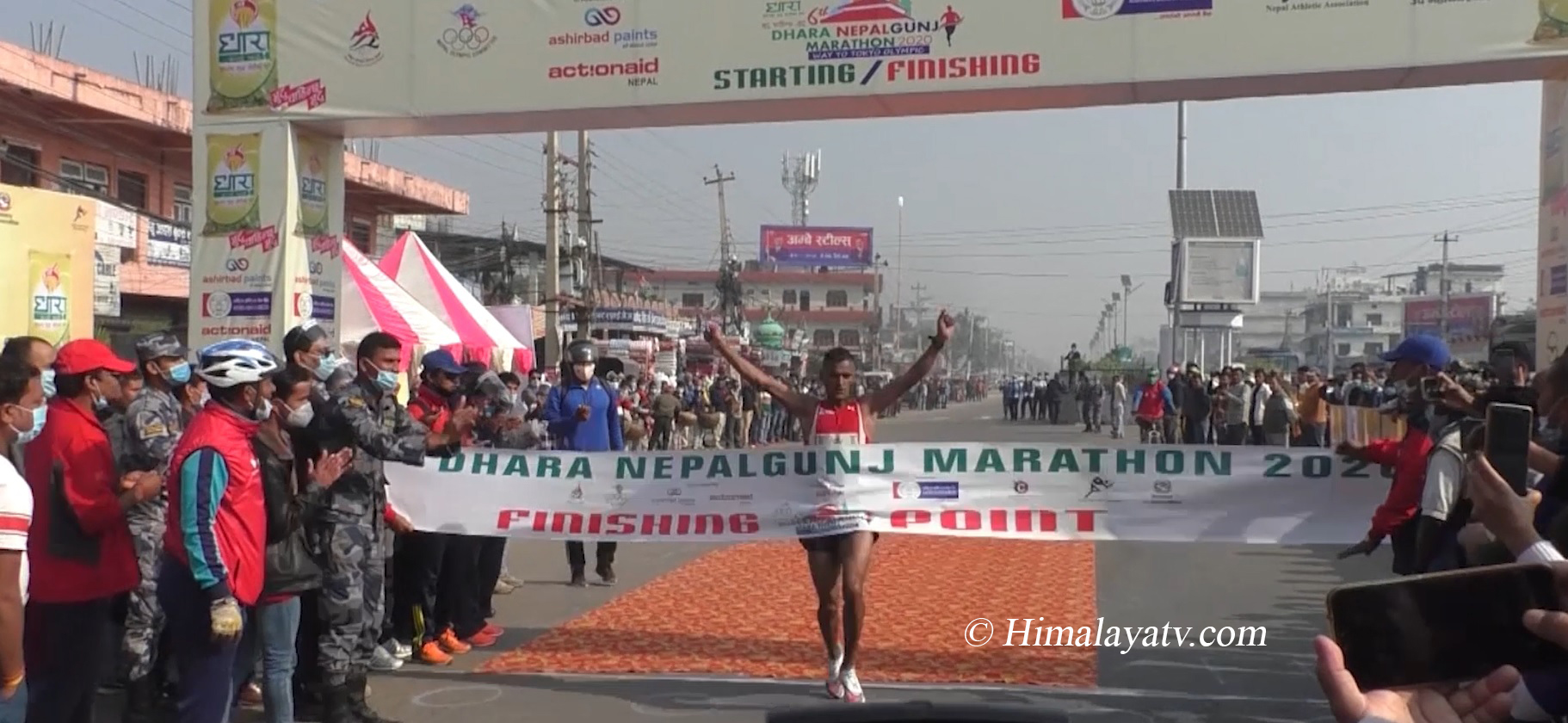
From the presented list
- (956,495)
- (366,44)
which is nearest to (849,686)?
(956,495)

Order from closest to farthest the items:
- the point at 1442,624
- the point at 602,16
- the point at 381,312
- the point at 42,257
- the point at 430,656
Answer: the point at 1442,624, the point at 430,656, the point at 602,16, the point at 42,257, the point at 381,312

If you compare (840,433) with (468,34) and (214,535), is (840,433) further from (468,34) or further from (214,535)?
(468,34)

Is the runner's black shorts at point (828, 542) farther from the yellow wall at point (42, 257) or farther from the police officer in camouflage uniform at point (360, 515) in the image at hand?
the yellow wall at point (42, 257)

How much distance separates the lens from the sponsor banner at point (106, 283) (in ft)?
49.0

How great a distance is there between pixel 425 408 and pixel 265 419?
7.81ft

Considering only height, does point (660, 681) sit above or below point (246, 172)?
below

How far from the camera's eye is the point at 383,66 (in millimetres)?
9414

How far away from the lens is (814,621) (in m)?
8.34

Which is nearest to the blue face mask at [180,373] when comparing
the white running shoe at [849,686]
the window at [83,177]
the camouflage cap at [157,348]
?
the camouflage cap at [157,348]

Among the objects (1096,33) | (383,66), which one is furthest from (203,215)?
(1096,33)

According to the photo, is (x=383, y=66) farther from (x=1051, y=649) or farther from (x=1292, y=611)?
(x=1292, y=611)

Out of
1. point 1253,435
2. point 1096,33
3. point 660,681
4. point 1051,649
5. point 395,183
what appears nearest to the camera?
point 660,681

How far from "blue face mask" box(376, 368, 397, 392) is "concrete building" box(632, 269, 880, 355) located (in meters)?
82.9

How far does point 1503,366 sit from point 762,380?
4727mm
